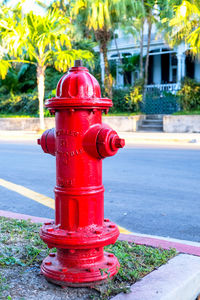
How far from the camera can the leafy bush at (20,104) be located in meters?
22.4

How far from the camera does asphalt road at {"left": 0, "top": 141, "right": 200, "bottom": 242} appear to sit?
483 cm

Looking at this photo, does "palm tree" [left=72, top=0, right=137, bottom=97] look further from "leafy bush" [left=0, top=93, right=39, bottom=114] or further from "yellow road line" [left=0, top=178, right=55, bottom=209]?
"yellow road line" [left=0, top=178, right=55, bottom=209]

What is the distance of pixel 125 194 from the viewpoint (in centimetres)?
627

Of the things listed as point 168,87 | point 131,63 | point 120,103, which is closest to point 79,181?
point 120,103

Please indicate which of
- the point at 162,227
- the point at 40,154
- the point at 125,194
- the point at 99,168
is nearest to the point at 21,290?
the point at 99,168

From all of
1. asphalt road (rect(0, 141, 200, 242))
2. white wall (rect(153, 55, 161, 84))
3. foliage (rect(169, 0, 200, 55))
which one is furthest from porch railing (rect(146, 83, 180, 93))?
asphalt road (rect(0, 141, 200, 242))

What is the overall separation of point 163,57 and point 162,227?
24264 millimetres

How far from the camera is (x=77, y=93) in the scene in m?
2.42

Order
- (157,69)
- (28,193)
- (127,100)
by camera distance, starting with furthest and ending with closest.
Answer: (157,69) → (127,100) → (28,193)

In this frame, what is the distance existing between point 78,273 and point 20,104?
21.5 meters

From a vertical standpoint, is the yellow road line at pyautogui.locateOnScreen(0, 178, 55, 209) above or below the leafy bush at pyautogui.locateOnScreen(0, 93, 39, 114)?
below

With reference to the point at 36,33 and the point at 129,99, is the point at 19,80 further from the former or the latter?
the point at 129,99

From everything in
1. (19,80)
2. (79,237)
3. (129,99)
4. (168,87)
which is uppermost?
(19,80)

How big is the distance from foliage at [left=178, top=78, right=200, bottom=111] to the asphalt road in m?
7.56
